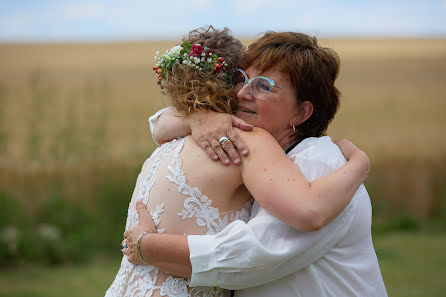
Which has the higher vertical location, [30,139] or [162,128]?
[162,128]

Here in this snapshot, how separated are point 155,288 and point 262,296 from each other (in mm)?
587

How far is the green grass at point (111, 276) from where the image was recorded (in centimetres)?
898

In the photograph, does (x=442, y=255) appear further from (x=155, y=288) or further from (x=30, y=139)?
(x=155, y=288)

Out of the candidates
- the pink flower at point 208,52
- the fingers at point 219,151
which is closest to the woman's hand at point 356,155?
the fingers at point 219,151

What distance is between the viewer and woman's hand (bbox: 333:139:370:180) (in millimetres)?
3424

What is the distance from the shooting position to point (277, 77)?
3.57 m

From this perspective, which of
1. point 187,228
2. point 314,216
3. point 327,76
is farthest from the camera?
point 327,76

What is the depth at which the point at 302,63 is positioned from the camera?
3.55m

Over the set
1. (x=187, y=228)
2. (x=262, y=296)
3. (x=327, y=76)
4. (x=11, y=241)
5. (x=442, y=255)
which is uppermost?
(x=327, y=76)

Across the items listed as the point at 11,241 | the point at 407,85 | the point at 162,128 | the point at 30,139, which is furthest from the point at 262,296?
the point at 407,85

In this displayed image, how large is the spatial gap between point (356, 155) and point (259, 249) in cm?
80

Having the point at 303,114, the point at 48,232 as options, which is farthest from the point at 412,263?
the point at 303,114

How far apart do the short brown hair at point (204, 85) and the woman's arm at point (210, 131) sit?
0.06 meters

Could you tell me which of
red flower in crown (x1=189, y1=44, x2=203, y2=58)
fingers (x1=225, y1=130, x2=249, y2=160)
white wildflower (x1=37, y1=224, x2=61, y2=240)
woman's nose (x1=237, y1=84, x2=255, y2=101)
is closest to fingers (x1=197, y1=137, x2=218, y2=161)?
fingers (x1=225, y1=130, x2=249, y2=160)
